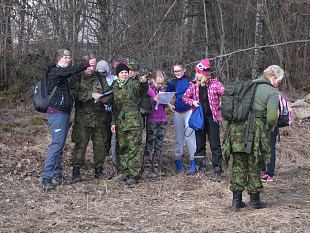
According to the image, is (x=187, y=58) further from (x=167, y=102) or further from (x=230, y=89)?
(x=230, y=89)

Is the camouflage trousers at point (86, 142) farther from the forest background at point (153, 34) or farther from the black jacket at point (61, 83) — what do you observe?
the forest background at point (153, 34)

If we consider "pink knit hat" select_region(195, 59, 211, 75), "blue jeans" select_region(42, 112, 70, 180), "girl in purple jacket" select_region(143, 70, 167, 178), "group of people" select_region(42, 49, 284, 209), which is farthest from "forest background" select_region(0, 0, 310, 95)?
"blue jeans" select_region(42, 112, 70, 180)

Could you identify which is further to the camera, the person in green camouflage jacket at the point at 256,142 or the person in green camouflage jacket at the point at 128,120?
the person in green camouflage jacket at the point at 128,120

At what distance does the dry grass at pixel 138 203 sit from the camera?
605 cm

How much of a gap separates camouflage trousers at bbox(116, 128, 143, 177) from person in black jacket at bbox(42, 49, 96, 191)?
0.90 metres

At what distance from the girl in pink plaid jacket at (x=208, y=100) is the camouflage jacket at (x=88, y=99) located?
4.38 ft

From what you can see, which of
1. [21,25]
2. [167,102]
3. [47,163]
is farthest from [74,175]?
[21,25]

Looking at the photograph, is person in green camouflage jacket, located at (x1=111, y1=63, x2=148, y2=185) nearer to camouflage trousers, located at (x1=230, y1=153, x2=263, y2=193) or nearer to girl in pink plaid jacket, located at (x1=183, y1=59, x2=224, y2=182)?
girl in pink plaid jacket, located at (x1=183, y1=59, x2=224, y2=182)

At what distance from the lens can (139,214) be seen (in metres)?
6.55

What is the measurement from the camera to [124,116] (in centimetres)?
808

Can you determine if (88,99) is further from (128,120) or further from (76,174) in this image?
(76,174)

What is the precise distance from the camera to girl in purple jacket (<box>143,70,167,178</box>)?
8664mm

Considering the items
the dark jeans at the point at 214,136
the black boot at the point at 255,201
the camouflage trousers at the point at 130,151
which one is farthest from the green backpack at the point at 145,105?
the black boot at the point at 255,201

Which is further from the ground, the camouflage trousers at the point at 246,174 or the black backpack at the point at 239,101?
the black backpack at the point at 239,101
